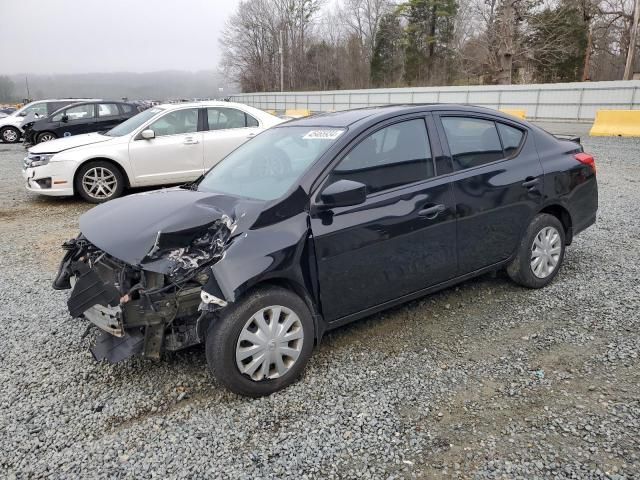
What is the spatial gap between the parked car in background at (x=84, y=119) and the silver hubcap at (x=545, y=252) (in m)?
13.1

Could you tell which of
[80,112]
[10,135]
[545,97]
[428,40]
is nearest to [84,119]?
[80,112]

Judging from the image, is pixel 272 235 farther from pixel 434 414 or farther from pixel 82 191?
pixel 82 191

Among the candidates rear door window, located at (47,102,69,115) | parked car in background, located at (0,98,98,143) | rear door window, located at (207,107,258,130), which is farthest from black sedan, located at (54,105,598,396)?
parked car in background, located at (0,98,98,143)

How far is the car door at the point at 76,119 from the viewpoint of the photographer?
48.0 ft

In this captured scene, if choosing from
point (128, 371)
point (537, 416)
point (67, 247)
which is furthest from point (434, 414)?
point (67, 247)

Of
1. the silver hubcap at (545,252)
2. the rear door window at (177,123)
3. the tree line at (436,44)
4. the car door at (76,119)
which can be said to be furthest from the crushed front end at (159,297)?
the tree line at (436,44)

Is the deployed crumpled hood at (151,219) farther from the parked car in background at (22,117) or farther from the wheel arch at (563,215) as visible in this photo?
the parked car in background at (22,117)

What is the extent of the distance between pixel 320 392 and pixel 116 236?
1.57 meters

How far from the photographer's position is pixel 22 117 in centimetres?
2064

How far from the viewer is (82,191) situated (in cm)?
811

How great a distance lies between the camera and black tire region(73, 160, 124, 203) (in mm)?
8039

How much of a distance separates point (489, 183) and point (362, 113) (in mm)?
1142

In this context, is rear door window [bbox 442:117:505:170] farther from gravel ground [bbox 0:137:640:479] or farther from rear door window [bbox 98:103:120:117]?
rear door window [bbox 98:103:120:117]

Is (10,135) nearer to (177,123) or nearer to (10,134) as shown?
(10,134)
